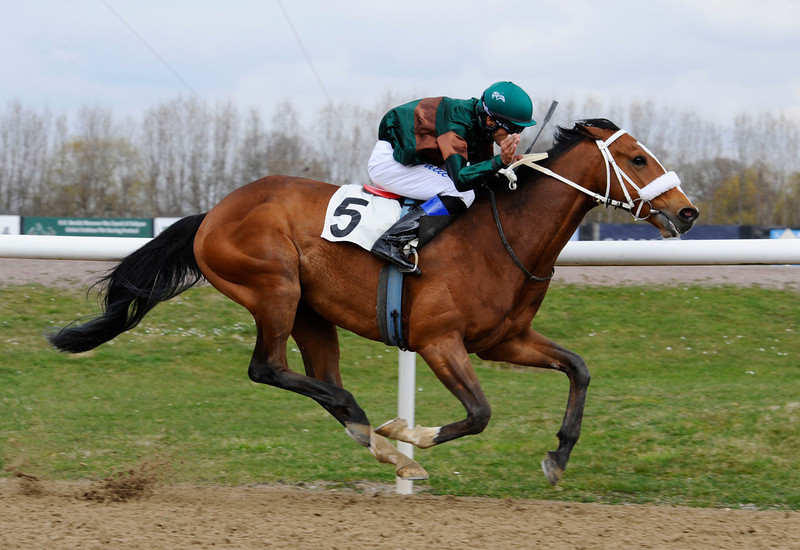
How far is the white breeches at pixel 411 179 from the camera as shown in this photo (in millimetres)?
4266

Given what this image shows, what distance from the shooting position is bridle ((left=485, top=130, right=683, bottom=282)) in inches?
156

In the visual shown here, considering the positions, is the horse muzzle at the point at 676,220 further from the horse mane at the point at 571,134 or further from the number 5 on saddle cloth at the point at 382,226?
the number 5 on saddle cloth at the point at 382,226

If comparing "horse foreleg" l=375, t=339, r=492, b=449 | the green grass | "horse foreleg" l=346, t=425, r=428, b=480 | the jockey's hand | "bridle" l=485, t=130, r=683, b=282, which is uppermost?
the jockey's hand

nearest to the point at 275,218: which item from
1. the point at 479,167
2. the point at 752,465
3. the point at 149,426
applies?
the point at 479,167

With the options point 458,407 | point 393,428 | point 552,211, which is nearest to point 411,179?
point 552,211

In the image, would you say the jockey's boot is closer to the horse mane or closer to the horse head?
the horse mane

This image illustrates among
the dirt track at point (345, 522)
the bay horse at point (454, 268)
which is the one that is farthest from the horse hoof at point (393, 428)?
the dirt track at point (345, 522)

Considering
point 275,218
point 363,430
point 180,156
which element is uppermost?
point 180,156

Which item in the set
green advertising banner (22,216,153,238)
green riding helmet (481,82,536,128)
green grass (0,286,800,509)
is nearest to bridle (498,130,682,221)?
green riding helmet (481,82,536,128)

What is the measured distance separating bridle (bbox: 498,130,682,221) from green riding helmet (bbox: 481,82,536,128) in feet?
0.70

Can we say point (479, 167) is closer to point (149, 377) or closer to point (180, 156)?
point (149, 377)

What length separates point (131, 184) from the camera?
3788 cm

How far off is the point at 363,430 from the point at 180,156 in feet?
115

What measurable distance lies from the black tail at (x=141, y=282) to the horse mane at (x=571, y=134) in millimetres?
1931
